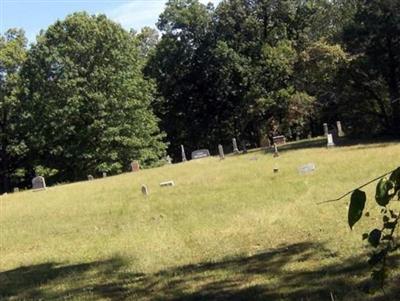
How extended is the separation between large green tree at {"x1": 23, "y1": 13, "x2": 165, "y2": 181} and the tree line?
87mm

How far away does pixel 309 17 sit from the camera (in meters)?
51.0

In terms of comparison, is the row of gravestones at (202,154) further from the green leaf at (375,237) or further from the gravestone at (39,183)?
the green leaf at (375,237)

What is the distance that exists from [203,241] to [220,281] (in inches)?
129

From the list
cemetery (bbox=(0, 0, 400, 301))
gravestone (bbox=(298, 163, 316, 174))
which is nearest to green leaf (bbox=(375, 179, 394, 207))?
cemetery (bbox=(0, 0, 400, 301))

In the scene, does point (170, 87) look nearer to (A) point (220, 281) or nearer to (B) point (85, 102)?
(B) point (85, 102)

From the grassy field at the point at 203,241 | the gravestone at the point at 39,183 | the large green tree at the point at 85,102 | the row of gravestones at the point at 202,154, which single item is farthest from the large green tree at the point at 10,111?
the grassy field at the point at 203,241

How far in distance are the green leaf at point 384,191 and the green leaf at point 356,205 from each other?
0.12 meters

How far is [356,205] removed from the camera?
1979 mm

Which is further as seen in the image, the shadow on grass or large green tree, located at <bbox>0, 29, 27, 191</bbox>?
large green tree, located at <bbox>0, 29, 27, 191</bbox>

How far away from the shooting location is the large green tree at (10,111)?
44.2 metres

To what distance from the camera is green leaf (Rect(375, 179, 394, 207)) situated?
205cm

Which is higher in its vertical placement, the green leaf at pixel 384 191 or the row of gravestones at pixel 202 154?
the row of gravestones at pixel 202 154

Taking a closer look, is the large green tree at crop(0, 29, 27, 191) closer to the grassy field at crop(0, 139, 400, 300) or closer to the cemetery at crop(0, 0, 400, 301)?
the cemetery at crop(0, 0, 400, 301)

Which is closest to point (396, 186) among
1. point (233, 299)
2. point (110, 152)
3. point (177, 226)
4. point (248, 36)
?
point (233, 299)
